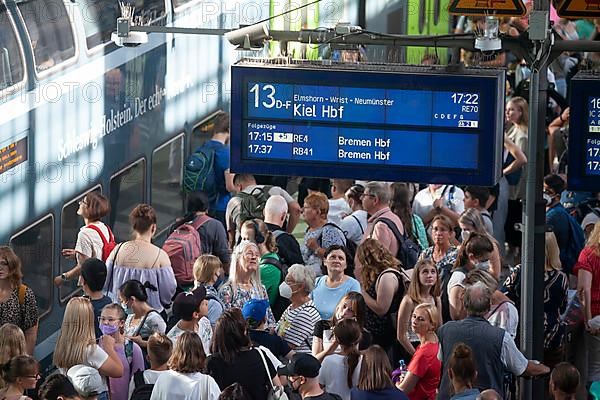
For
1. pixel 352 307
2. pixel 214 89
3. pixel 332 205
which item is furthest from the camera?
pixel 214 89

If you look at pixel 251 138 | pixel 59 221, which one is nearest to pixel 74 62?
pixel 59 221

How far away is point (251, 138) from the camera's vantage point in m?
11.3

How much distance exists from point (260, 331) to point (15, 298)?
5.86ft

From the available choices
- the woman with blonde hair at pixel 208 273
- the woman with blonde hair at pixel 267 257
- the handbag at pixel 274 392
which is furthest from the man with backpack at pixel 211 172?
the handbag at pixel 274 392

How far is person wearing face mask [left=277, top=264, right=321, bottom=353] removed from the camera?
11.6 m

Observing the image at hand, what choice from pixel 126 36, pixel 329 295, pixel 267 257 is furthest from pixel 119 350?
pixel 126 36

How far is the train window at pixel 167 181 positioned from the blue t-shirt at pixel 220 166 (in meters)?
0.35

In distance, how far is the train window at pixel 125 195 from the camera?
545 inches

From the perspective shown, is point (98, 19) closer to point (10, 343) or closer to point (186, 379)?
point (10, 343)

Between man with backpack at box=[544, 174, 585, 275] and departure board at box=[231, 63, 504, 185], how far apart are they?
332 centimetres

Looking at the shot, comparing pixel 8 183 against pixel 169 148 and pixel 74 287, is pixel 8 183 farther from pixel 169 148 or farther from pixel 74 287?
pixel 169 148

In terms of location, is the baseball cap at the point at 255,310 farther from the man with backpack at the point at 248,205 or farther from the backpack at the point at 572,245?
the backpack at the point at 572,245

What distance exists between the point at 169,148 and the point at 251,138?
4.11 m

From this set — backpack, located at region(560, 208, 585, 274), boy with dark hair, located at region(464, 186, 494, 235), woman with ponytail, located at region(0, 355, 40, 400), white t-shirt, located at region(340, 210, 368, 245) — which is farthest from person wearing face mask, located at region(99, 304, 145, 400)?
backpack, located at region(560, 208, 585, 274)
